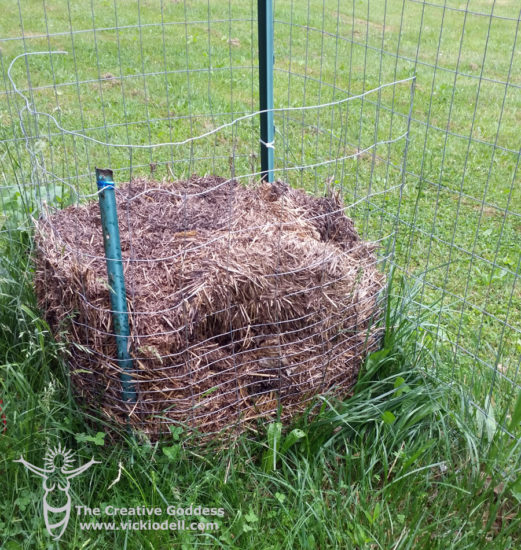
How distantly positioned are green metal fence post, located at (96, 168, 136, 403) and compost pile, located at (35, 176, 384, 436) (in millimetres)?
30

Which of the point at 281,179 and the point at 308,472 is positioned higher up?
the point at 281,179

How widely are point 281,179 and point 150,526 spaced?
7.70ft

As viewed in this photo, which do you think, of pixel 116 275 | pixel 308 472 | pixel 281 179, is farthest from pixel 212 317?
pixel 281 179

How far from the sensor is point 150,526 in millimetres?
2031

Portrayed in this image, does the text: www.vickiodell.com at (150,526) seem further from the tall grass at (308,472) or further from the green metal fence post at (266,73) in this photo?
the green metal fence post at (266,73)

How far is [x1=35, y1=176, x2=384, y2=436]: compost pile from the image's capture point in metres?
2.23

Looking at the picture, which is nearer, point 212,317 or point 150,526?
point 150,526

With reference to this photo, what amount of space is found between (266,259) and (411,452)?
0.97 metres

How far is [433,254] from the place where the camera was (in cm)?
387

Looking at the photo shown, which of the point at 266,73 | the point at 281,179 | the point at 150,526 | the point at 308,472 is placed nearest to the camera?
the point at 150,526

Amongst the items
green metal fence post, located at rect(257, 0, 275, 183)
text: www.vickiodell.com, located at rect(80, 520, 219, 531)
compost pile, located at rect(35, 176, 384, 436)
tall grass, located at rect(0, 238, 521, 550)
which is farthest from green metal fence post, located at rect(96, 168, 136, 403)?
green metal fence post, located at rect(257, 0, 275, 183)

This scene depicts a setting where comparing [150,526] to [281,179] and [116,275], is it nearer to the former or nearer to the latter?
[116,275]

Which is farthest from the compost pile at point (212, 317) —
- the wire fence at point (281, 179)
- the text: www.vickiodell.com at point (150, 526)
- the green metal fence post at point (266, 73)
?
the green metal fence post at point (266, 73)

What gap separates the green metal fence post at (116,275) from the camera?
1.97 meters
